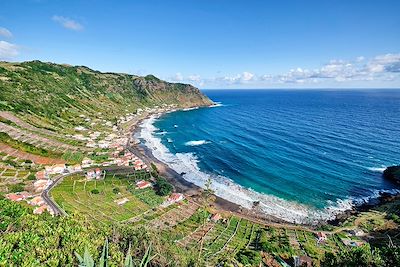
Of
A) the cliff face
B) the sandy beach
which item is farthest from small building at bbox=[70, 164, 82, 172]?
the cliff face

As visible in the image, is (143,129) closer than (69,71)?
Yes

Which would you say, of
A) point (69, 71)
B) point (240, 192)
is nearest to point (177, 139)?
point (240, 192)

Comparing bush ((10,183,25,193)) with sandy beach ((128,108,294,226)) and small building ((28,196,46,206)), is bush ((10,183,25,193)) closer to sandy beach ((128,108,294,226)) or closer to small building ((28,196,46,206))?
small building ((28,196,46,206))

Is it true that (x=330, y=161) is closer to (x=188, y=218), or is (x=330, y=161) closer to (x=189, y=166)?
(x=189, y=166)

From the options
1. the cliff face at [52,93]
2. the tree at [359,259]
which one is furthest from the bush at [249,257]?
the cliff face at [52,93]

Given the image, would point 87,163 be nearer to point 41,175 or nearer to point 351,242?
point 41,175

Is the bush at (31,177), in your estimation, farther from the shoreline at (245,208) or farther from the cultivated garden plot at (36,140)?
the shoreline at (245,208)
